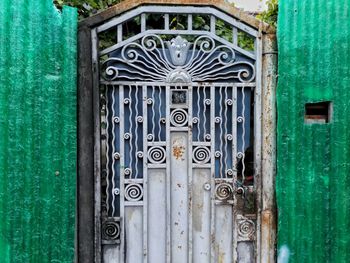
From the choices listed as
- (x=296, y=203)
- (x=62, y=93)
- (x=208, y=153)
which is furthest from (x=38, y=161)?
(x=296, y=203)

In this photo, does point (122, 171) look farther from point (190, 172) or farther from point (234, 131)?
point (234, 131)

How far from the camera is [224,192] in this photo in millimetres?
2646

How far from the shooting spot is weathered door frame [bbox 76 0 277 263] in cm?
253

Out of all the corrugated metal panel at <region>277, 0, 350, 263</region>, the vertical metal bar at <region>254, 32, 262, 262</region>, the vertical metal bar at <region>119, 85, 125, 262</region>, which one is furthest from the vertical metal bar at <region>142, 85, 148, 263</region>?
the corrugated metal panel at <region>277, 0, 350, 263</region>

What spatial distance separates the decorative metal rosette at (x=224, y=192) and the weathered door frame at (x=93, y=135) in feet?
0.81

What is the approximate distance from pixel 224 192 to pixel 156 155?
50 centimetres

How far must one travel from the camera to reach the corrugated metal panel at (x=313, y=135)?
8.37 feet

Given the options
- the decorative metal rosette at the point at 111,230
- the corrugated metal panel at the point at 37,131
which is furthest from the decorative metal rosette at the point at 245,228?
the corrugated metal panel at the point at 37,131

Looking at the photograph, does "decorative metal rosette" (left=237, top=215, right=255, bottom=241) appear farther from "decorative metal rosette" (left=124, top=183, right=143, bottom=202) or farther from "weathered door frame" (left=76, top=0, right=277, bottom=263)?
"decorative metal rosette" (left=124, top=183, right=143, bottom=202)

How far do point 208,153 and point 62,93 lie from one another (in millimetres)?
975

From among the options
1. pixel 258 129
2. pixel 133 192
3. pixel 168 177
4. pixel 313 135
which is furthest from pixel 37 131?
pixel 313 135

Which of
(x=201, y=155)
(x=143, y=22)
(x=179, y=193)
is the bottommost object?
(x=179, y=193)

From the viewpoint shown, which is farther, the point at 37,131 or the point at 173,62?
the point at 173,62

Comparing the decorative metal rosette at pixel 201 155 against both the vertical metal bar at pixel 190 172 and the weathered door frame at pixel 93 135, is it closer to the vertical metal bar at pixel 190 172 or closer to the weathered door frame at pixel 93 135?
the vertical metal bar at pixel 190 172
